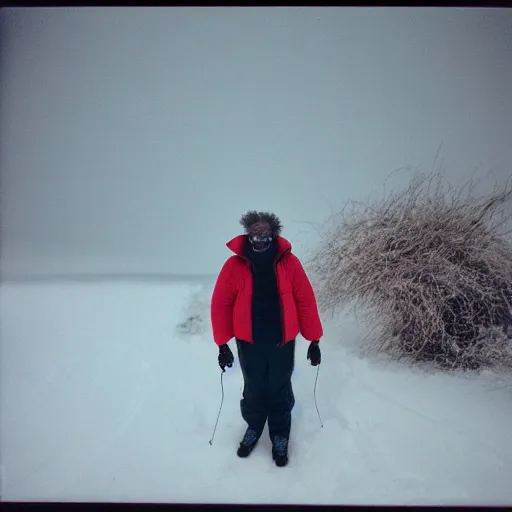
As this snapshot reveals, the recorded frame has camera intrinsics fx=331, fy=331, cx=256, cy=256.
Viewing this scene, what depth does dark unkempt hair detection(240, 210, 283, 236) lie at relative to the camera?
141 cm

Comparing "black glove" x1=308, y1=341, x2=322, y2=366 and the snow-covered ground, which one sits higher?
"black glove" x1=308, y1=341, x2=322, y2=366

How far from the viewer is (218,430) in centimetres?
170

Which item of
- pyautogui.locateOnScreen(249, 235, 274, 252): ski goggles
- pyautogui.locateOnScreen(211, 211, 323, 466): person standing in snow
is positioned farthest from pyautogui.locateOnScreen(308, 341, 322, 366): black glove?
pyautogui.locateOnScreen(249, 235, 274, 252): ski goggles

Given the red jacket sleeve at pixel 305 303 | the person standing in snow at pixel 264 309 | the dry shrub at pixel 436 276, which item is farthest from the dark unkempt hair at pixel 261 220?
the dry shrub at pixel 436 276

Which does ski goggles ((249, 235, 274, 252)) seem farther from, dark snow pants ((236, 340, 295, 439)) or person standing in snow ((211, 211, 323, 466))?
dark snow pants ((236, 340, 295, 439))

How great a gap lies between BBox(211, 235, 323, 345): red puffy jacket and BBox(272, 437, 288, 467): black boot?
1.63ft

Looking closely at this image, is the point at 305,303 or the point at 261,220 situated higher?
the point at 261,220

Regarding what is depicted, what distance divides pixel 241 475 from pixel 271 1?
2401mm

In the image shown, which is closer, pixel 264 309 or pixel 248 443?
pixel 264 309

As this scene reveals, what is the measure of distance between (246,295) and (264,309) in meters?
0.10

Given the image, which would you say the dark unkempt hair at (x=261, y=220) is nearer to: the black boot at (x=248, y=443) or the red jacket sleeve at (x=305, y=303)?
the red jacket sleeve at (x=305, y=303)

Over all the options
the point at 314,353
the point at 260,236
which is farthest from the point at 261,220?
the point at 314,353

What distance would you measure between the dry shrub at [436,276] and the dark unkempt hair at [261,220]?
0.92 metres

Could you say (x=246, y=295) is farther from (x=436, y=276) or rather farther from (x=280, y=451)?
(x=436, y=276)
